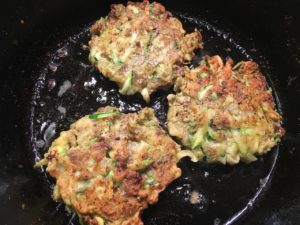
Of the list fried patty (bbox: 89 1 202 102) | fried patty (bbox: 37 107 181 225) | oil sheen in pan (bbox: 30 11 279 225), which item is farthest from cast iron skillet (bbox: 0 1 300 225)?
fried patty (bbox: 37 107 181 225)

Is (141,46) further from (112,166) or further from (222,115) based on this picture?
(112,166)

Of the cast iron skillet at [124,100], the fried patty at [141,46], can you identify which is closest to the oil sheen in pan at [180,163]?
the cast iron skillet at [124,100]

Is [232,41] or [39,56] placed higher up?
[232,41]

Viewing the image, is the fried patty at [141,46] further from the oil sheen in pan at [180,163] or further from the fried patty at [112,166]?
the fried patty at [112,166]

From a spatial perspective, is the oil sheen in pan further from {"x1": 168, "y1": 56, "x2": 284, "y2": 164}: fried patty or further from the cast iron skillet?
{"x1": 168, "y1": 56, "x2": 284, "y2": 164}: fried patty

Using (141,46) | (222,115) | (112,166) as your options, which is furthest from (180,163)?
(141,46)

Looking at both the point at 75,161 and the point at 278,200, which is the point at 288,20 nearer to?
the point at 278,200

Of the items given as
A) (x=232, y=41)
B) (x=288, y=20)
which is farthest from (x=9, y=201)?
(x=288, y=20)
